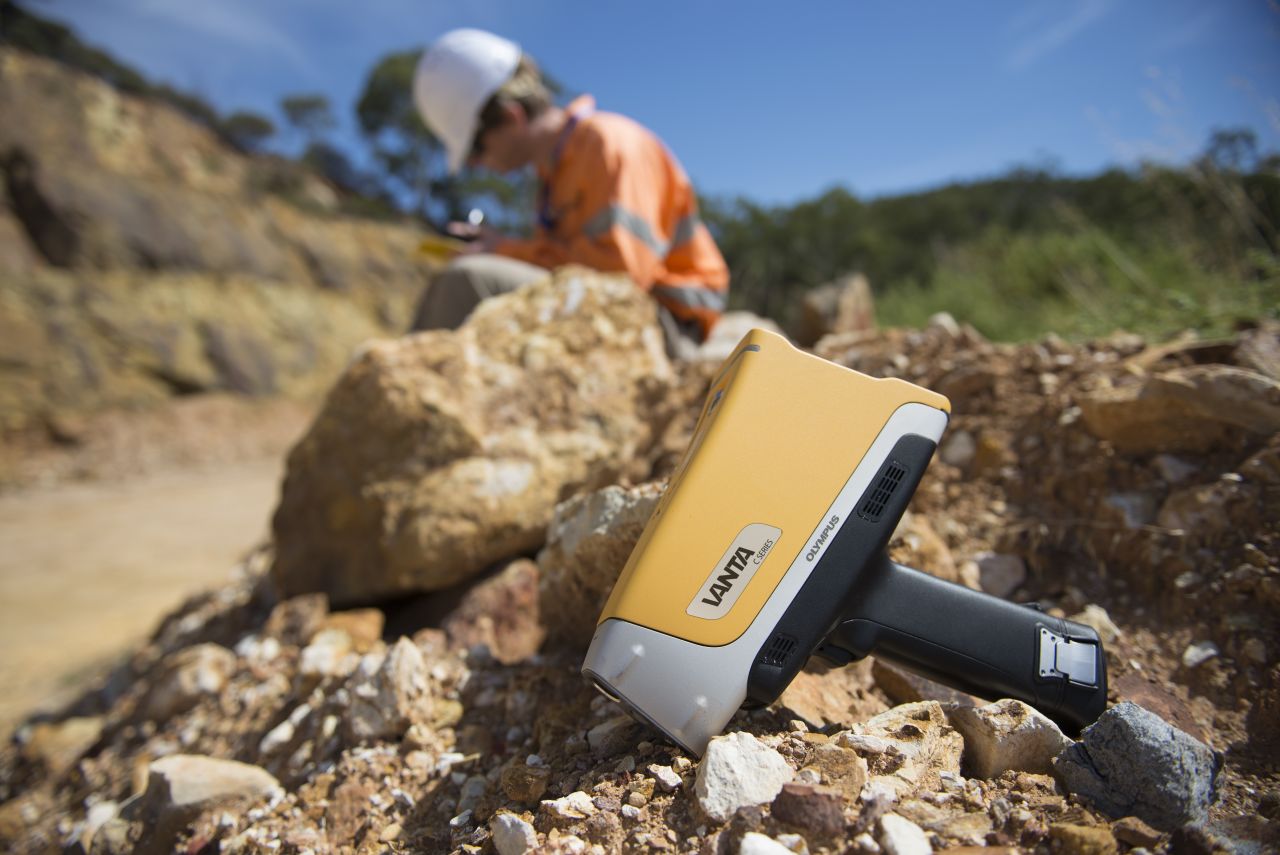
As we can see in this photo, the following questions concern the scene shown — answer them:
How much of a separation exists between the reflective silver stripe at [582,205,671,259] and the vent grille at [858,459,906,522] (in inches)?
66.3

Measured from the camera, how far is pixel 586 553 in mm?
1519

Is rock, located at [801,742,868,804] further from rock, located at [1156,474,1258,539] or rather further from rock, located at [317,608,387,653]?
rock, located at [317,608,387,653]

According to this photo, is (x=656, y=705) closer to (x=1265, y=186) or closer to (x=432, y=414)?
(x=432, y=414)

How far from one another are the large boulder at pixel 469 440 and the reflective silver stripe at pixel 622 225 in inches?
11.2

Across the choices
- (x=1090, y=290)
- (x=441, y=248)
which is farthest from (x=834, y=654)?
(x=1090, y=290)

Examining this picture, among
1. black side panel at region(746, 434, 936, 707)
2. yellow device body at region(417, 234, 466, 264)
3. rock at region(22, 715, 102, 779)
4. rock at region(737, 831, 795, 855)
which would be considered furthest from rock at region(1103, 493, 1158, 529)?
rock at region(22, 715, 102, 779)

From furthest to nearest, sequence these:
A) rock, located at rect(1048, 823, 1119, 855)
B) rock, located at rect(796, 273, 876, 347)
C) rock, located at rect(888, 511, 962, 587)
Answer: rock, located at rect(796, 273, 876, 347), rock, located at rect(888, 511, 962, 587), rock, located at rect(1048, 823, 1119, 855)

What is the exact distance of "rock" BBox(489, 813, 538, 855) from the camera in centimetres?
98

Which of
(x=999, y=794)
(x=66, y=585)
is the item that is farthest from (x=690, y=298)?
(x=66, y=585)

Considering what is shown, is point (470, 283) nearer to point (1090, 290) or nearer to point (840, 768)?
point (840, 768)

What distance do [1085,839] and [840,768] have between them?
11.4 inches

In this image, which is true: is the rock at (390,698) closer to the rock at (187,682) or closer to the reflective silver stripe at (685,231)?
the rock at (187,682)

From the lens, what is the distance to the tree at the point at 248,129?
723 inches

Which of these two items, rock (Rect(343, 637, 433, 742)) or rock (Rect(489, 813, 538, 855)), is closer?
rock (Rect(489, 813, 538, 855))
